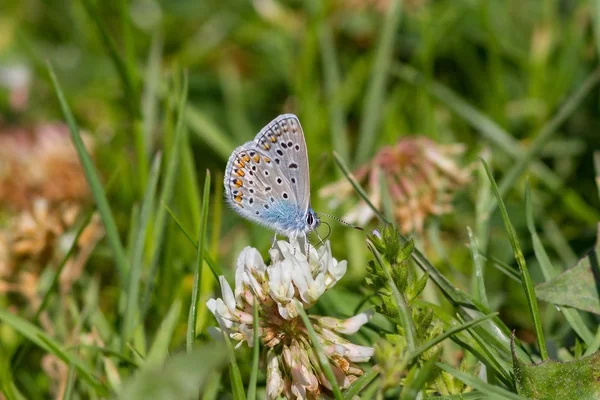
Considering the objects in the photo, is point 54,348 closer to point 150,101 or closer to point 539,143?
point 150,101

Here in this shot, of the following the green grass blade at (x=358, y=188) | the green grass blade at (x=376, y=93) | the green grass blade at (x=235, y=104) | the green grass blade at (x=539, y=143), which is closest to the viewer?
the green grass blade at (x=358, y=188)

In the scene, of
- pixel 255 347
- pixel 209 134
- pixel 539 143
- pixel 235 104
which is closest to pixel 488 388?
pixel 255 347

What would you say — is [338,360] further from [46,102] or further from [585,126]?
[46,102]

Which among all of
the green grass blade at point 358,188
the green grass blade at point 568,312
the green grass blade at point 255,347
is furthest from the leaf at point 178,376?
the green grass blade at point 568,312

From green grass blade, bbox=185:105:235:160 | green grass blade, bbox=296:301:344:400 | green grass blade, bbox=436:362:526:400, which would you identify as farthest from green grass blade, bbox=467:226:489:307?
green grass blade, bbox=185:105:235:160

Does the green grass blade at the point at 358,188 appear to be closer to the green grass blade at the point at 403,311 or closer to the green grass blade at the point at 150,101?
the green grass blade at the point at 403,311

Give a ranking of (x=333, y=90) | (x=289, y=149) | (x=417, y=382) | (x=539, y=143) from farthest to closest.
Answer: (x=333, y=90)
(x=539, y=143)
(x=289, y=149)
(x=417, y=382)

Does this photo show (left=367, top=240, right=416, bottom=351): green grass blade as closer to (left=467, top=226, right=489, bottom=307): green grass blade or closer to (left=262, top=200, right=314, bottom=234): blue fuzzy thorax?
(left=467, top=226, right=489, bottom=307): green grass blade
